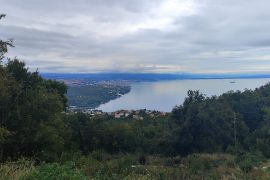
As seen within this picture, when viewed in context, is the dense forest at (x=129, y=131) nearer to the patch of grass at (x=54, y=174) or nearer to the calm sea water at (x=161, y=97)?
the patch of grass at (x=54, y=174)

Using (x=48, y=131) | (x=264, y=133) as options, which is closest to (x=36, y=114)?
(x=48, y=131)

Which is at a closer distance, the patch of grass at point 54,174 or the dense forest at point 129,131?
the patch of grass at point 54,174

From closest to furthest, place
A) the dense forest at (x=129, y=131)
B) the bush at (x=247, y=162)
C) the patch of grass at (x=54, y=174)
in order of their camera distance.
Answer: the patch of grass at (x=54, y=174)
the bush at (x=247, y=162)
the dense forest at (x=129, y=131)

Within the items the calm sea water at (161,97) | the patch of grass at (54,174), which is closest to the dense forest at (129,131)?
the patch of grass at (54,174)

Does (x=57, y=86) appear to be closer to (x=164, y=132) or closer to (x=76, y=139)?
(x=76, y=139)

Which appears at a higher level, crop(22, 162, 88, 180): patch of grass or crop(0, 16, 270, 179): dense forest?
crop(22, 162, 88, 180): patch of grass

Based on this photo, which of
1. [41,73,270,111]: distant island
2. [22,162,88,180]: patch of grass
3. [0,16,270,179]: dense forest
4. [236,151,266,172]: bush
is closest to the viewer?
[22,162,88,180]: patch of grass

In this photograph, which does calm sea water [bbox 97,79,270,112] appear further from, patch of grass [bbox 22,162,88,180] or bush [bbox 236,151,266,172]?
patch of grass [bbox 22,162,88,180]

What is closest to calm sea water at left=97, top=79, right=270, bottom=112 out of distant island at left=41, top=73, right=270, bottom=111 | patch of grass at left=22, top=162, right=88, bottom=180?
distant island at left=41, top=73, right=270, bottom=111

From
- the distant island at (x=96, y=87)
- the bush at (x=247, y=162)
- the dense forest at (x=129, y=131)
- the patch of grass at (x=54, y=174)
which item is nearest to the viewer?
the patch of grass at (x=54, y=174)

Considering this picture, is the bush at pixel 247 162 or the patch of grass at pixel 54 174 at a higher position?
the patch of grass at pixel 54 174
